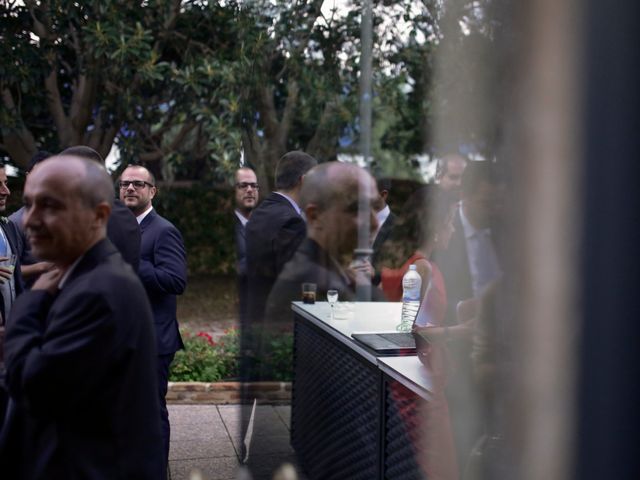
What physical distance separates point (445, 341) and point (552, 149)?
45cm

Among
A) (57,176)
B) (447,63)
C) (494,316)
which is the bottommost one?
(494,316)

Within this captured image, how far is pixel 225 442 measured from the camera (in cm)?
552

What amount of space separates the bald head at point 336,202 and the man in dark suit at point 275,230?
0.17 ft

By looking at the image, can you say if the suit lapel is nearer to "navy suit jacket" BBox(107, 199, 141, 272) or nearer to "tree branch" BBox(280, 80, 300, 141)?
"navy suit jacket" BBox(107, 199, 141, 272)

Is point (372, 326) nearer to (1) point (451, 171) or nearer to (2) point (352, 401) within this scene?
(2) point (352, 401)

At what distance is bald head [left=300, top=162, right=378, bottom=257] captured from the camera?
1.66m

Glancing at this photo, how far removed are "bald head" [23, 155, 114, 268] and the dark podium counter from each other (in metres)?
0.74

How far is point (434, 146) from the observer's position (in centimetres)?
124

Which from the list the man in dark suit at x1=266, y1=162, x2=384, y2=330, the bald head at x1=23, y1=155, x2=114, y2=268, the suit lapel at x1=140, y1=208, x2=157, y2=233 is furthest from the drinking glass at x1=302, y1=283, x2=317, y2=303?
the suit lapel at x1=140, y1=208, x2=157, y2=233

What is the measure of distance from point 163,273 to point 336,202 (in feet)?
8.36

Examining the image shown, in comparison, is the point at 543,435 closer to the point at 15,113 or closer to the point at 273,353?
the point at 273,353

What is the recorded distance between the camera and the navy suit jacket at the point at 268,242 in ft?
6.58

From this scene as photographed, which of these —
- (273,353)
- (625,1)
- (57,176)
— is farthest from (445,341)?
(273,353)

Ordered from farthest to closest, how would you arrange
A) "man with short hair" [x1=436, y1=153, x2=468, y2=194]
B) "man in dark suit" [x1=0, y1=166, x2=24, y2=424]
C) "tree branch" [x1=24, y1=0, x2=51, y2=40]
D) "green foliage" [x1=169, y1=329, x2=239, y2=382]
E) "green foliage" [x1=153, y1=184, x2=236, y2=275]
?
"green foliage" [x1=153, y1=184, x2=236, y2=275]
"tree branch" [x1=24, y1=0, x2=51, y2=40]
"green foliage" [x1=169, y1=329, x2=239, y2=382]
"man in dark suit" [x1=0, y1=166, x2=24, y2=424]
"man with short hair" [x1=436, y1=153, x2=468, y2=194]
